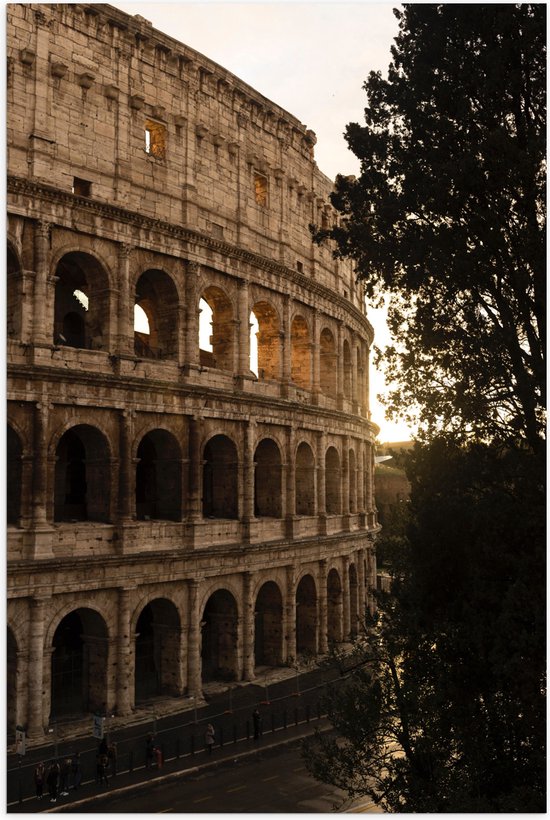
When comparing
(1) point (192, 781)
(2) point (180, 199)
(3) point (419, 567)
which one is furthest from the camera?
(2) point (180, 199)

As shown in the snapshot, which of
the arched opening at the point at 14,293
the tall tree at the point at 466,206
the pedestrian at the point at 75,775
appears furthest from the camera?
the arched opening at the point at 14,293

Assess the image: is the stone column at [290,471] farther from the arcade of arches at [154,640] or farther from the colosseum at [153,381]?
the arcade of arches at [154,640]

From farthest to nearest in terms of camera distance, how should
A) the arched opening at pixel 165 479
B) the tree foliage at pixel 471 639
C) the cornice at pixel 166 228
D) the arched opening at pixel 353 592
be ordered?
the arched opening at pixel 353 592 → the arched opening at pixel 165 479 → the cornice at pixel 166 228 → the tree foliage at pixel 471 639

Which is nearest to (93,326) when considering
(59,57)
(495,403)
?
(59,57)

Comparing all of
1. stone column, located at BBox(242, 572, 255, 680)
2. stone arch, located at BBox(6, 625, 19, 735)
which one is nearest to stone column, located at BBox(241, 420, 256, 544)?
stone column, located at BBox(242, 572, 255, 680)

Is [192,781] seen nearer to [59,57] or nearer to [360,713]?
[360,713]

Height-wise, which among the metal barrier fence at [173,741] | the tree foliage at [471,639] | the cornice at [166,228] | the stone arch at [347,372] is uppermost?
the cornice at [166,228]

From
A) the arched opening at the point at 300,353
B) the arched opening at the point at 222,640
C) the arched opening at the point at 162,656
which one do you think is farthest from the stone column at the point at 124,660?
the arched opening at the point at 300,353
